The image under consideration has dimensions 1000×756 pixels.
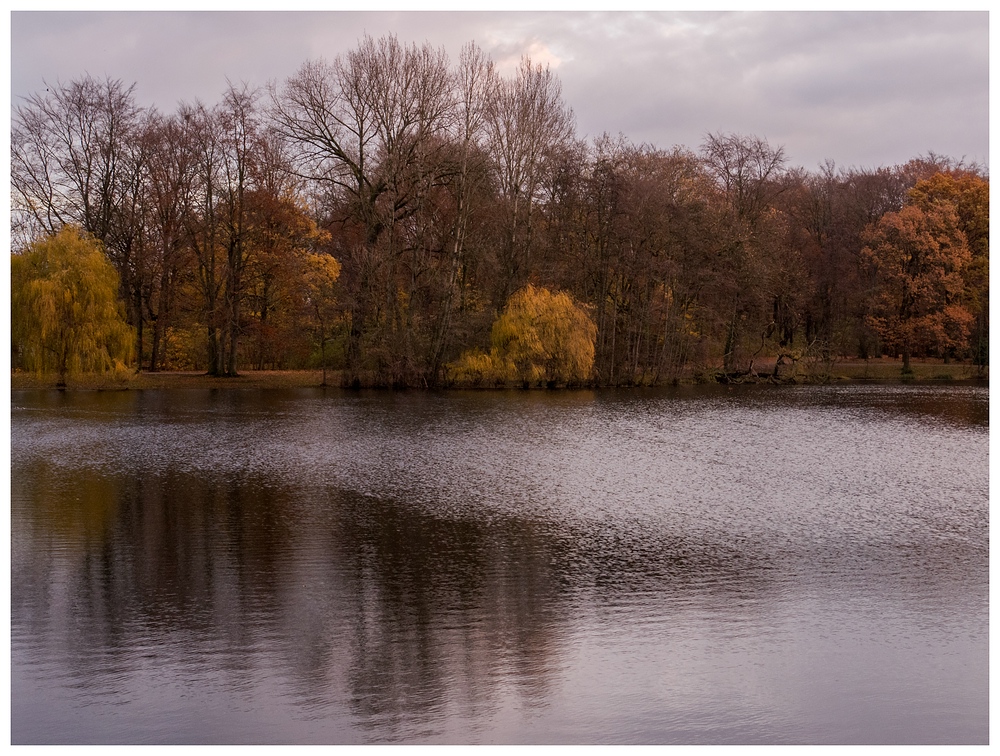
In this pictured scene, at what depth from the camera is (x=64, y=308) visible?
3522 centimetres

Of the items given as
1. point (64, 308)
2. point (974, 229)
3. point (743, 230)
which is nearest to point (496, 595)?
point (64, 308)

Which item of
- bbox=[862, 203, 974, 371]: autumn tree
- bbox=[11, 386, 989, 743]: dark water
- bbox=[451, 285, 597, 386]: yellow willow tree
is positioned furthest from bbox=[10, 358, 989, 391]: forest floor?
bbox=[11, 386, 989, 743]: dark water

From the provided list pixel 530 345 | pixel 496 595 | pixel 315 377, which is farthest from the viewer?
pixel 315 377

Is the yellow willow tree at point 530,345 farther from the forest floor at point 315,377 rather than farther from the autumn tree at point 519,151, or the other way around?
the forest floor at point 315,377

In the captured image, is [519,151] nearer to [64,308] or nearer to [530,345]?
[530,345]

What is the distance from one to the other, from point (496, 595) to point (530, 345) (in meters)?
31.0

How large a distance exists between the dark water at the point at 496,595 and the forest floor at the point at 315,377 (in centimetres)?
1673

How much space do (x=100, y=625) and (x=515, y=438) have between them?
1513 cm

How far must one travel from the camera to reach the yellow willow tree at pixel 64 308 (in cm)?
3484

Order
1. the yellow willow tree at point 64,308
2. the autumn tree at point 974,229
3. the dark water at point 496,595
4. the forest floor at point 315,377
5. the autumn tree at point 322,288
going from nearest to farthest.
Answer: the dark water at point 496,595
the yellow willow tree at point 64,308
the forest floor at point 315,377
the autumn tree at point 322,288
the autumn tree at point 974,229

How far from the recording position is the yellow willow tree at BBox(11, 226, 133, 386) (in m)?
34.8

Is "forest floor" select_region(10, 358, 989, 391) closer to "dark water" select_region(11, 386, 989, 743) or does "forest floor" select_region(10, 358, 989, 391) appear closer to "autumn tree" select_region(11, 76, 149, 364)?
"autumn tree" select_region(11, 76, 149, 364)

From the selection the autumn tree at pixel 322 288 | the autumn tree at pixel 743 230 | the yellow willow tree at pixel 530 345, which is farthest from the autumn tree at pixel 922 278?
the autumn tree at pixel 322 288

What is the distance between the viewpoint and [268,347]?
1769 inches
